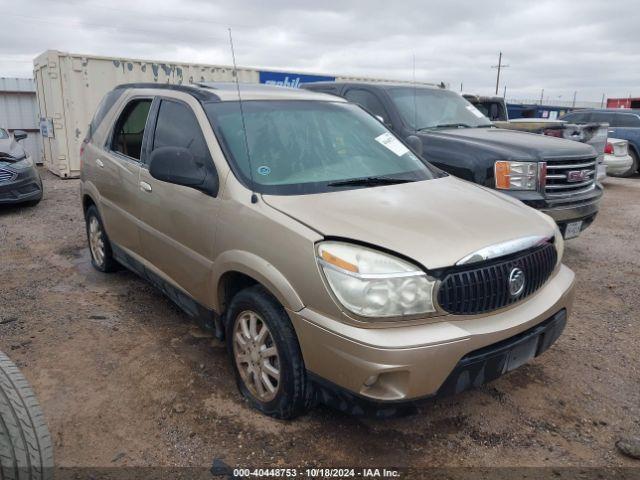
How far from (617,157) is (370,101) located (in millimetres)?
8198

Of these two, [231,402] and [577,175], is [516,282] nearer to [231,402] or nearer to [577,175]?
[231,402]

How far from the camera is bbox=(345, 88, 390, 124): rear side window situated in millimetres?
5797

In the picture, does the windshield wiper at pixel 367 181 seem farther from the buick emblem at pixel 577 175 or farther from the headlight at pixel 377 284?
the buick emblem at pixel 577 175

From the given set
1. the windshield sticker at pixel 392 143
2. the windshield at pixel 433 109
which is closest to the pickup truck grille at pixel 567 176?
the windshield at pixel 433 109

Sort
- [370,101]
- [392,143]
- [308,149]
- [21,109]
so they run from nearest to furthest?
[308,149] → [392,143] → [370,101] → [21,109]

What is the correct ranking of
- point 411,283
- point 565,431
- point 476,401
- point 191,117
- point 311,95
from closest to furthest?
point 411,283
point 565,431
point 476,401
point 191,117
point 311,95

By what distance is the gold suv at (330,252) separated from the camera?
218 cm

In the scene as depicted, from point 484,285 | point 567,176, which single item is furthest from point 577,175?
point 484,285

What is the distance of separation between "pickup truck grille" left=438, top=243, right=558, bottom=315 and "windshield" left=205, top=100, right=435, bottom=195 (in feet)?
2.93

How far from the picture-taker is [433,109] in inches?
237

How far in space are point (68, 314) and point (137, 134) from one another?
1527 mm

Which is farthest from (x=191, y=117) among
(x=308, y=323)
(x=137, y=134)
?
(x=308, y=323)

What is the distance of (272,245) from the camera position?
8.02ft

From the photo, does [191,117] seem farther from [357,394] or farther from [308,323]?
[357,394]
